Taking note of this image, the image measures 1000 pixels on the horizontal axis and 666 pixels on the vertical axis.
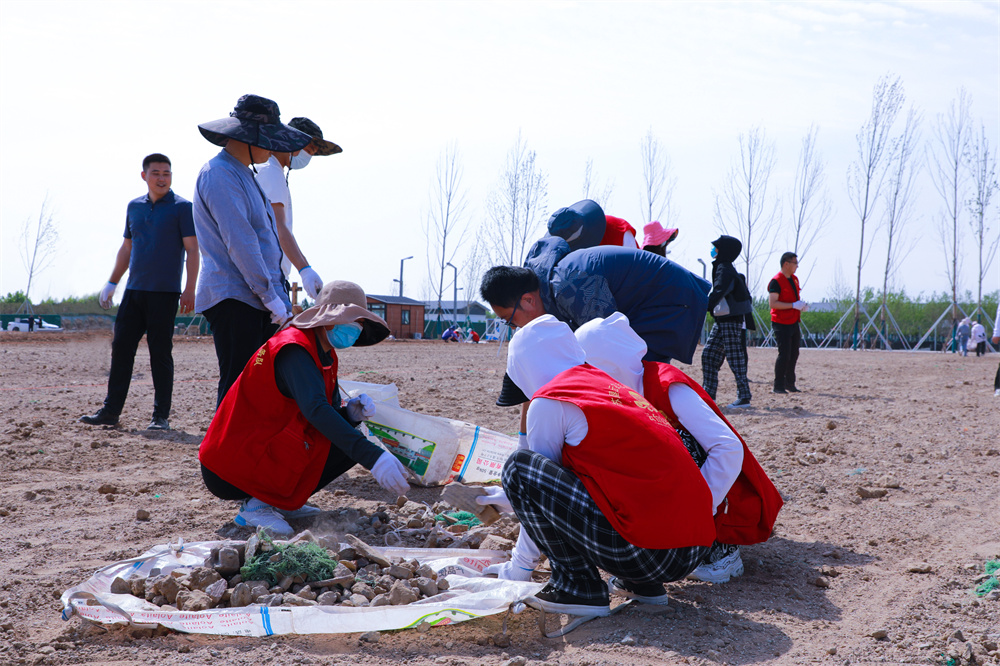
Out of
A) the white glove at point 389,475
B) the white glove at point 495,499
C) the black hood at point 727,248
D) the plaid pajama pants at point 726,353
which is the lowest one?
the white glove at point 495,499

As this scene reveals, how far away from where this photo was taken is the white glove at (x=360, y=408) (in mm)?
3285

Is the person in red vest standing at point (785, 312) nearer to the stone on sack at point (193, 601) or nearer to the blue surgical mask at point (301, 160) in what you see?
the blue surgical mask at point (301, 160)

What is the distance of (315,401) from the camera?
279cm

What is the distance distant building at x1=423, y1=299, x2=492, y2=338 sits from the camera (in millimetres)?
36828

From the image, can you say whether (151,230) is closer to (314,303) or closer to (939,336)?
(314,303)

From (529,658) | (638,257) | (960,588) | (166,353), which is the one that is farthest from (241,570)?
(166,353)

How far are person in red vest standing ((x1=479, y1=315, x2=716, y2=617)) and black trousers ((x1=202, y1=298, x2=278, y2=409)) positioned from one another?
1.67 meters

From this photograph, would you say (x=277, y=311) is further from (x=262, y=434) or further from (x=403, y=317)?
(x=403, y=317)

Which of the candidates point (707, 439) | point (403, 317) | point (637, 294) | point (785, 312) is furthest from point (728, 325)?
point (403, 317)

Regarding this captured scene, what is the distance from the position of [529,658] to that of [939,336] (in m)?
38.3

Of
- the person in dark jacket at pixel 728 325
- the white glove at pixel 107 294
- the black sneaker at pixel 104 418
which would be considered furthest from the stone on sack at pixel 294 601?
the person in dark jacket at pixel 728 325

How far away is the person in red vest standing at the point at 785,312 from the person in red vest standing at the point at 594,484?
6.10m

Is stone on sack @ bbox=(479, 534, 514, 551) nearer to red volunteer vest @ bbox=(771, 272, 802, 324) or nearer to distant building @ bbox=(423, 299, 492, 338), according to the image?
red volunteer vest @ bbox=(771, 272, 802, 324)

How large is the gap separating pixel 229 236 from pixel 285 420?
904 millimetres
